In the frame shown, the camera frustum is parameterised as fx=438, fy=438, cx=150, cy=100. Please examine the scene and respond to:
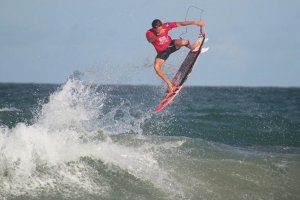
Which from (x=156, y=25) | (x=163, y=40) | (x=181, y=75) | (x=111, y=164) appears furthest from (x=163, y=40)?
(x=111, y=164)

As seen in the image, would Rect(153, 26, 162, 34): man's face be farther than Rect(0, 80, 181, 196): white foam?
Yes

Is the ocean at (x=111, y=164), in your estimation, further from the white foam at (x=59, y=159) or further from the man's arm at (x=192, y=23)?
the man's arm at (x=192, y=23)

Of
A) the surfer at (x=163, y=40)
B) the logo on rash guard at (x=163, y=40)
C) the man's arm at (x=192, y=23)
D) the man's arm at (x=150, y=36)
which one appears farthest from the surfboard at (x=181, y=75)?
the man's arm at (x=150, y=36)

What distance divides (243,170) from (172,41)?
3.37 meters

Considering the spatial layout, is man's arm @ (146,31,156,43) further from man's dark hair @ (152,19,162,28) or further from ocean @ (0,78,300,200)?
ocean @ (0,78,300,200)

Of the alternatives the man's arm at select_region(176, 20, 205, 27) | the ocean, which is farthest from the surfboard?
the ocean

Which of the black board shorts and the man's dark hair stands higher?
the man's dark hair

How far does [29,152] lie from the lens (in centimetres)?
809

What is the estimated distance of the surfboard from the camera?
10.8 m

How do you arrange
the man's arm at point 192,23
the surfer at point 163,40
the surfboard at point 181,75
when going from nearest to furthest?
the surfer at point 163,40
the man's arm at point 192,23
the surfboard at point 181,75

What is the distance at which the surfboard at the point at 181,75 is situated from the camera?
10.8 meters

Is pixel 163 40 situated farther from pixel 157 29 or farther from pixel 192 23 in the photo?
pixel 192 23

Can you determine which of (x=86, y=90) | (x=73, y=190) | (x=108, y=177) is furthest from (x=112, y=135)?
(x=73, y=190)

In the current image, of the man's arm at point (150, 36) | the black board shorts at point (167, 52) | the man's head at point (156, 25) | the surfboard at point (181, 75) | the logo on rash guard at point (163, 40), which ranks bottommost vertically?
the surfboard at point (181, 75)
